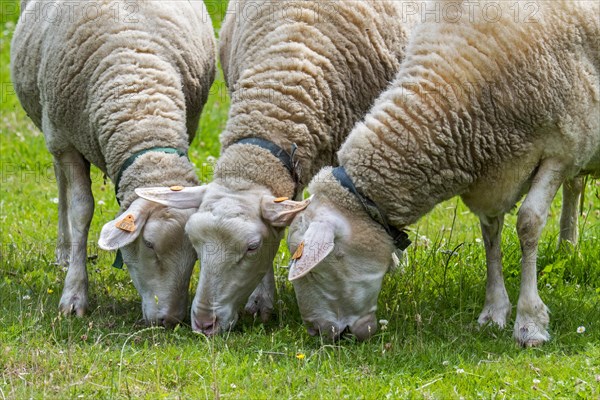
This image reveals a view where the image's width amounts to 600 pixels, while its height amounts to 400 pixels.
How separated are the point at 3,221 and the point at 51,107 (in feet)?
6.59

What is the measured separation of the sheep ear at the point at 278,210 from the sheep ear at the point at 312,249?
17 centimetres

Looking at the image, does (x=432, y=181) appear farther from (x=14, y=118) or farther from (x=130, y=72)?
(x=14, y=118)

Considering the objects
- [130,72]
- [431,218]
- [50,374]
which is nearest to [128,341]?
[50,374]

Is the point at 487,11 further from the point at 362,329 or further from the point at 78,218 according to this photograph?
the point at 78,218

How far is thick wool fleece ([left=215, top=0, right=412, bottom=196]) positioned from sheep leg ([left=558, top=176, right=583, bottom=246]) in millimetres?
1718

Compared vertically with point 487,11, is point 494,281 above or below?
below

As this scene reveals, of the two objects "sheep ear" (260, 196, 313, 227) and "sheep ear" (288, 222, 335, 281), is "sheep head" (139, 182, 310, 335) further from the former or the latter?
"sheep ear" (288, 222, 335, 281)

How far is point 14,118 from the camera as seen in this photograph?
11.1 metres

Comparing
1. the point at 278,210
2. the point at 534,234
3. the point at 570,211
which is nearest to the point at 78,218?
the point at 278,210

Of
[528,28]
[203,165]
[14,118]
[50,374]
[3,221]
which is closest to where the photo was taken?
[50,374]

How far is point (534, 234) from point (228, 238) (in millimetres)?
1591

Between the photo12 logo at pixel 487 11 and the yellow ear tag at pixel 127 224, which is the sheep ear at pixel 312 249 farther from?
the photo12 logo at pixel 487 11

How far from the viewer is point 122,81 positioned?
599cm

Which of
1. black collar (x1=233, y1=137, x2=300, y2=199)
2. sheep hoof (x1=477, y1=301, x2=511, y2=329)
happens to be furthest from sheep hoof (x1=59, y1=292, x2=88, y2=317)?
sheep hoof (x1=477, y1=301, x2=511, y2=329)
